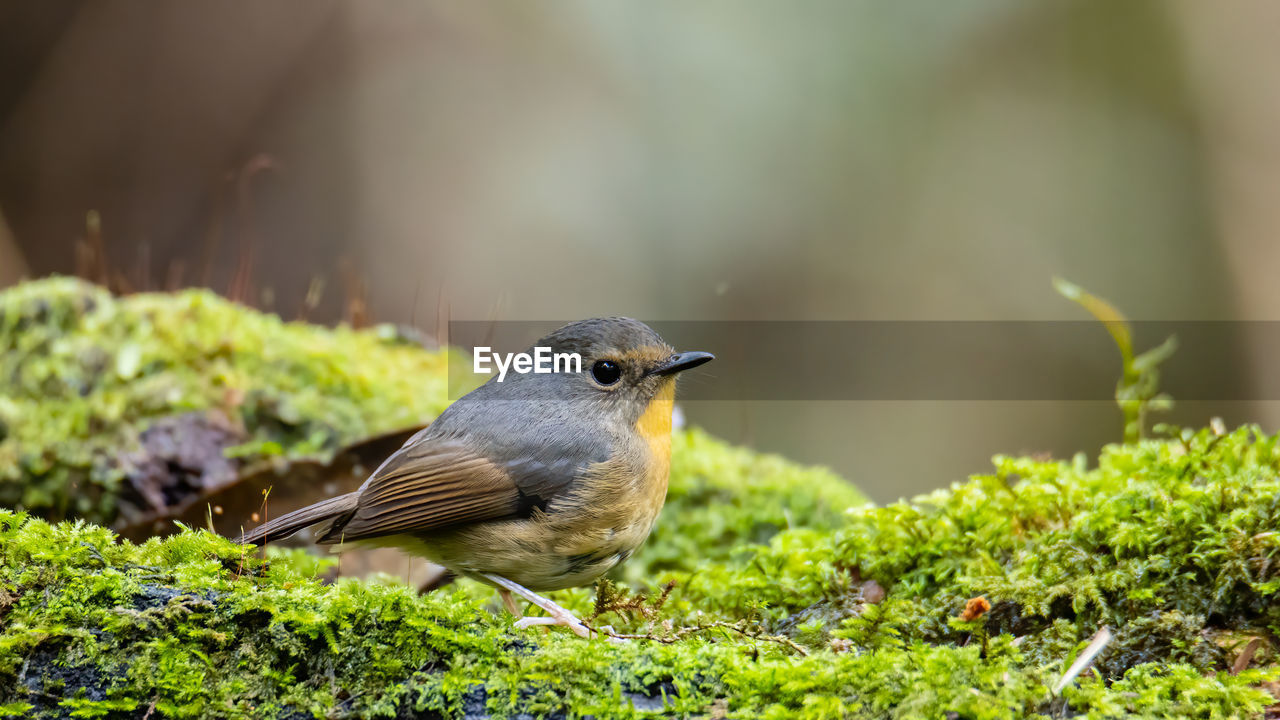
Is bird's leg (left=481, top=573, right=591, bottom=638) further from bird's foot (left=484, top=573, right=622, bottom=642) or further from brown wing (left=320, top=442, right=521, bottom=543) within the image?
brown wing (left=320, top=442, right=521, bottom=543)

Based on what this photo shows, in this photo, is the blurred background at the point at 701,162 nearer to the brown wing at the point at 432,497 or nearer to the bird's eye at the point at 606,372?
the bird's eye at the point at 606,372

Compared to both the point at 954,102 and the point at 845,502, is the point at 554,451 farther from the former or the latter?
the point at 954,102

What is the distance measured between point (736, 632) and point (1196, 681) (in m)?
1.13

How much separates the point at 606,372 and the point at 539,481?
0.56m

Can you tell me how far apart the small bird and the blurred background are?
660 cm

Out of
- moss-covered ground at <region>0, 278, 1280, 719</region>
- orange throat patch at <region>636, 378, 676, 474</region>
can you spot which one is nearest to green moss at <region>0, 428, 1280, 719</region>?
moss-covered ground at <region>0, 278, 1280, 719</region>

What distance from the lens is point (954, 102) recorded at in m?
10.8

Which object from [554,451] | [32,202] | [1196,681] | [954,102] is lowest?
[1196,681]

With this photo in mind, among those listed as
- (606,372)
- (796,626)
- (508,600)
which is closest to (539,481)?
(508,600)

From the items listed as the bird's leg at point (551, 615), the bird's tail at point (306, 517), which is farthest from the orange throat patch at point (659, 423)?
the bird's tail at point (306, 517)

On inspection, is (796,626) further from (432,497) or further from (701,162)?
(701,162)

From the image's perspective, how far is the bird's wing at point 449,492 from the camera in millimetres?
3020

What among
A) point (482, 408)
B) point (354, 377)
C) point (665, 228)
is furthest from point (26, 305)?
point (665, 228)

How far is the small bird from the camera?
9.98 feet
